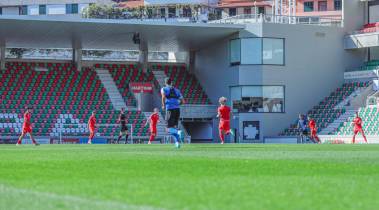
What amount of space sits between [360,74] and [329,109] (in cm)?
342

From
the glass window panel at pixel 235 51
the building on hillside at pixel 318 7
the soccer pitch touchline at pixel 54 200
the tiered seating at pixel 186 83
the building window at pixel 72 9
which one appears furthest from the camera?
the building window at pixel 72 9

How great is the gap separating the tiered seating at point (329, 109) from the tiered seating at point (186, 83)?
6.97 metres

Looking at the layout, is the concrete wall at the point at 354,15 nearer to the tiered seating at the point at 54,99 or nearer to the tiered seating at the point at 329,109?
the tiered seating at the point at 329,109

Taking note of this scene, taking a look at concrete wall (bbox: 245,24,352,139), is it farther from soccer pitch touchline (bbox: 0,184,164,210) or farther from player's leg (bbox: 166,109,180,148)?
soccer pitch touchline (bbox: 0,184,164,210)

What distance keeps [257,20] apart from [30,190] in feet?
164

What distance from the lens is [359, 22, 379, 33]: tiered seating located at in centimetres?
6197

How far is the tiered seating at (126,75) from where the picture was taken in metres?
62.9

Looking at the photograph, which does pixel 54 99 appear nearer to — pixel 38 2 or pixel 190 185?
pixel 190 185

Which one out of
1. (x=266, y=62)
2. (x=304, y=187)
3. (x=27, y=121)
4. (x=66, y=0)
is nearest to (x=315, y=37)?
(x=266, y=62)

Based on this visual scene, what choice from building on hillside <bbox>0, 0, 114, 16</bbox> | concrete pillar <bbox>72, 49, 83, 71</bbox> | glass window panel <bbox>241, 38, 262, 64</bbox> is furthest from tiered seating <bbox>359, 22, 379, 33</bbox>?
building on hillside <bbox>0, 0, 114, 16</bbox>

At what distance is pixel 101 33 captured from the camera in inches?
2266

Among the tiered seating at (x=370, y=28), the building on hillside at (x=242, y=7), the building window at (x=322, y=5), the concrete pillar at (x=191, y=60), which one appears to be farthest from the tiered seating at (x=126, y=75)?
the building on hillside at (x=242, y=7)

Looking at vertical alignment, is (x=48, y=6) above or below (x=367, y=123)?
above

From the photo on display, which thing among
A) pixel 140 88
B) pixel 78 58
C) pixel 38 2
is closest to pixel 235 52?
pixel 140 88
